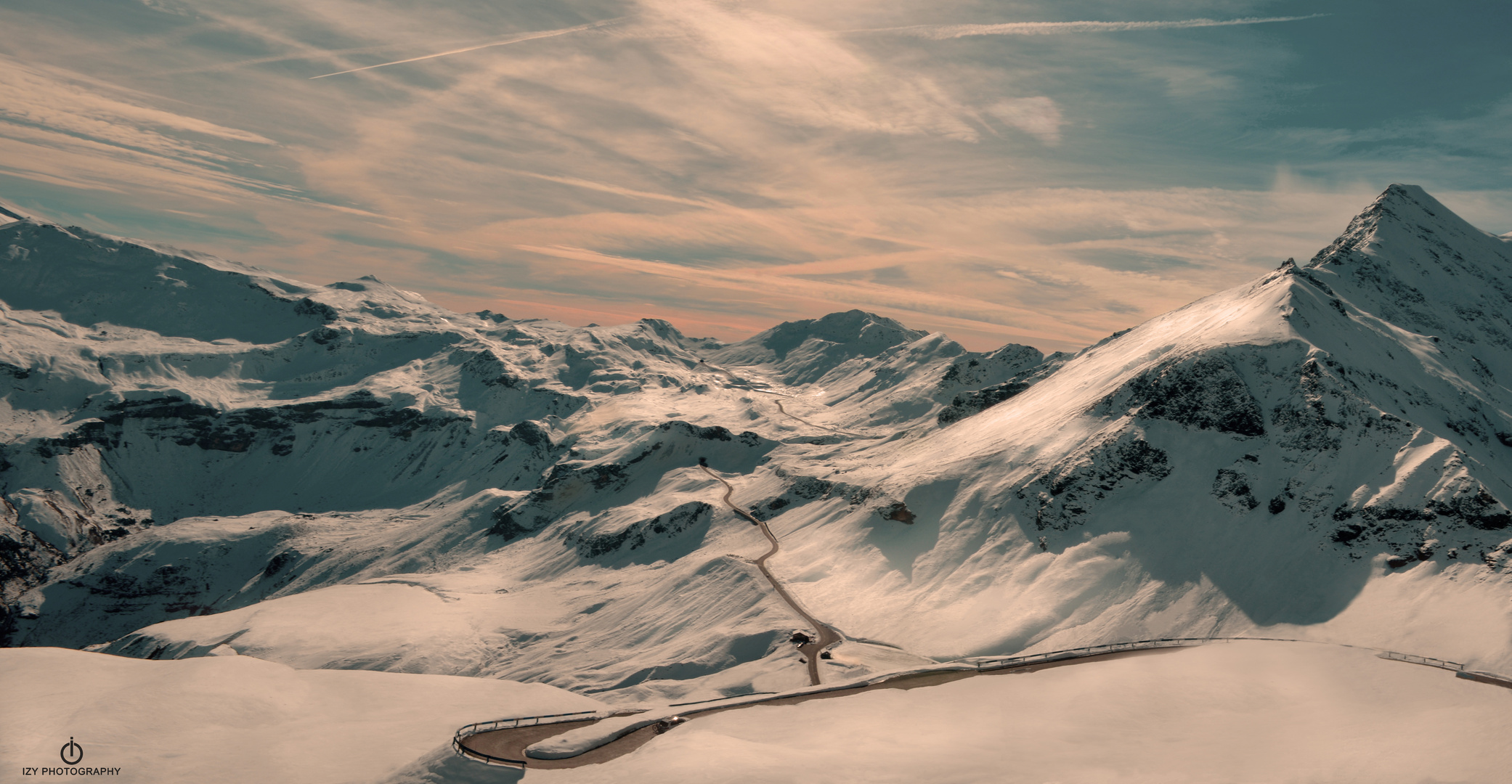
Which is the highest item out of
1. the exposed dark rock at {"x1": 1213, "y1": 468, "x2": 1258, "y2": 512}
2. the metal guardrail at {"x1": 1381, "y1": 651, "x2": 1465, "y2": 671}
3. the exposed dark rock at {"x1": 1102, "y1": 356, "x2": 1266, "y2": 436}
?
the exposed dark rock at {"x1": 1102, "y1": 356, "x2": 1266, "y2": 436}

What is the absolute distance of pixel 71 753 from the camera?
37.3m

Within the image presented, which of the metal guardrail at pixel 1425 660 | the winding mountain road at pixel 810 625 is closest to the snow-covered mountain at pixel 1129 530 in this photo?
the winding mountain road at pixel 810 625

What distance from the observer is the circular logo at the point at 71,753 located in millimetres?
36812

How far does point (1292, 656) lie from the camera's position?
6078 centimetres

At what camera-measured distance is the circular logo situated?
36.8m

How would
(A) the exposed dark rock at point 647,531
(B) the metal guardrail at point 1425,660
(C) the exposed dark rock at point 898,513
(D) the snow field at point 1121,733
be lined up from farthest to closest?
(A) the exposed dark rock at point 647,531
(C) the exposed dark rock at point 898,513
(B) the metal guardrail at point 1425,660
(D) the snow field at point 1121,733

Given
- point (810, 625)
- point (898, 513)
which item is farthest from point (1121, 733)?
point (898, 513)

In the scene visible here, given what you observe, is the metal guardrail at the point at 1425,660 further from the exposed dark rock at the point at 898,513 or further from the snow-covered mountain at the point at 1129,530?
the exposed dark rock at the point at 898,513

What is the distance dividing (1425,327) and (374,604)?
23581cm

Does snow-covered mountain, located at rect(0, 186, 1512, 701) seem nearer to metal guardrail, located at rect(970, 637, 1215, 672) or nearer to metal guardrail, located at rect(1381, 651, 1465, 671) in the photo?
metal guardrail, located at rect(1381, 651, 1465, 671)

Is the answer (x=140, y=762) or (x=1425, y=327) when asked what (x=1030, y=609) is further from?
(x=1425, y=327)

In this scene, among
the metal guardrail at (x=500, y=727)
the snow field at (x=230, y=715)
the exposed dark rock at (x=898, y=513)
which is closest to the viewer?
the snow field at (x=230, y=715)

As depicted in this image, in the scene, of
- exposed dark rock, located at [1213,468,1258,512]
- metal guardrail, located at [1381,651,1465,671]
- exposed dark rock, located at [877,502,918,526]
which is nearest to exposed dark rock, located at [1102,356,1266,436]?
exposed dark rock, located at [1213,468,1258,512]

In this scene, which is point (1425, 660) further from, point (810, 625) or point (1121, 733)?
point (810, 625)
